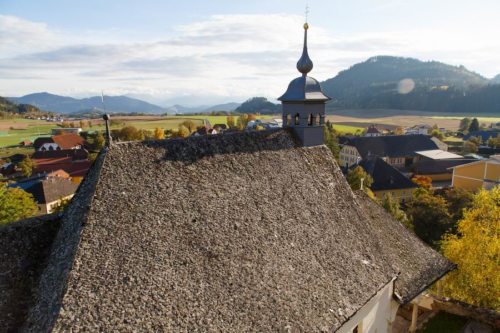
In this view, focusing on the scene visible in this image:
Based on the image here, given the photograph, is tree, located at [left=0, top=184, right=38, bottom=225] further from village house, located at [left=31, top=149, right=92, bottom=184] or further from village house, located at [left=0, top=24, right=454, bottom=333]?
village house, located at [left=31, top=149, right=92, bottom=184]

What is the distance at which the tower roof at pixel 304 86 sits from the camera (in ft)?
61.7

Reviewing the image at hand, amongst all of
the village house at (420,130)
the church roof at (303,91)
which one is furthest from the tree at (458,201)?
the village house at (420,130)

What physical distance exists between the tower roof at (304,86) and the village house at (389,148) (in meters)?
66.8

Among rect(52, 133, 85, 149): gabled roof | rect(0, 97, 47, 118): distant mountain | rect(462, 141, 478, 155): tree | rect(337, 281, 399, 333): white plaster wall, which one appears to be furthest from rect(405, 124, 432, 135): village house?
rect(0, 97, 47, 118): distant mountain

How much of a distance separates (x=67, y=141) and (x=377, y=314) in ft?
297

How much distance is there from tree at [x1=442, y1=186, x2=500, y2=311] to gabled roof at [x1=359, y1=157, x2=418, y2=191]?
116 feet

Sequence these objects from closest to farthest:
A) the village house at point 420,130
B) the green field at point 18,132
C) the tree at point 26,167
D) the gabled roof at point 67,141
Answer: the tree at point 26,167, the gabled roof at point 67,141, the green field at point 18,132, the village house at point 420,130

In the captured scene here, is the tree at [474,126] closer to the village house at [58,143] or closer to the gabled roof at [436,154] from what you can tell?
the gabled roof at [436,154]

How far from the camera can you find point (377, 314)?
14406 millimetres

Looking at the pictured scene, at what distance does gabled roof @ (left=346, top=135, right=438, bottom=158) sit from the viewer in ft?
278

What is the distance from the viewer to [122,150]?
11672 millimetres

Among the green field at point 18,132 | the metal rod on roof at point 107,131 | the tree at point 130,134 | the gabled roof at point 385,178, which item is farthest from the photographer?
the green field at point 18,132

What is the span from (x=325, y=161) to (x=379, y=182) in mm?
42990

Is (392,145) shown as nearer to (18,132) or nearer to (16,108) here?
(18,132)
